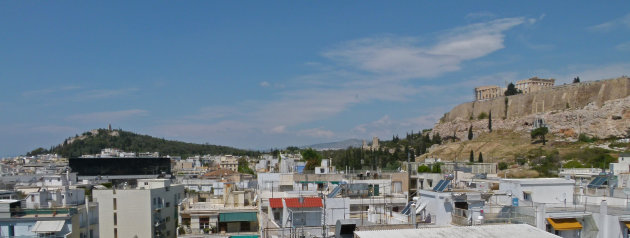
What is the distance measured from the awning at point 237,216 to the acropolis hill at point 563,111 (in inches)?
3357

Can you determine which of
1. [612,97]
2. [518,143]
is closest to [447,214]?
[518,143]

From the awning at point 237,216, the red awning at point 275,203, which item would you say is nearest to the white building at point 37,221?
the awning at point 237,216

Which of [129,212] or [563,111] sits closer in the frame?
[129,212]

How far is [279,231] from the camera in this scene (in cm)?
1457

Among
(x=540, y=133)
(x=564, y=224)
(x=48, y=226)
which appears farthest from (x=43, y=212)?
(x=540, y=133)

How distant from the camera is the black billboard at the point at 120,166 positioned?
268ft

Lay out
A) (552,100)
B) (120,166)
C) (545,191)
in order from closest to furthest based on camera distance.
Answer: (545,191) → (120,166) → (552,100)

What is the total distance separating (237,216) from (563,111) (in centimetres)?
10412

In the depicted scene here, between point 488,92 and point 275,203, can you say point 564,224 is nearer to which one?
point 275,203

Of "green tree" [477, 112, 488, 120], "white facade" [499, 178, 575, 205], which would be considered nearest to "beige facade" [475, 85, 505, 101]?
"green tree" [477, 112, 488, 120]

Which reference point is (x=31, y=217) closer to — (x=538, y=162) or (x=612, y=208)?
(x=612, y=208)

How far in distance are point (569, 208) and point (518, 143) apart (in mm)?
87636

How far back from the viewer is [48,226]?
57.2 ft

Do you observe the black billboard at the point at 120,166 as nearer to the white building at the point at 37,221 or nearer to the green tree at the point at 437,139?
the white building at the point at 37,221
